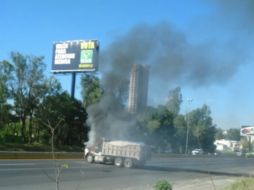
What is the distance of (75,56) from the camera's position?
226 ft

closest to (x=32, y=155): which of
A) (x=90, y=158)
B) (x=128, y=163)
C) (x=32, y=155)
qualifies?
(x=32, y=155)

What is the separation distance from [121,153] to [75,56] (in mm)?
32880

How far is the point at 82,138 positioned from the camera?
69250mm

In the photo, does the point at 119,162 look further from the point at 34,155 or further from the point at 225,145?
the point at 225,145

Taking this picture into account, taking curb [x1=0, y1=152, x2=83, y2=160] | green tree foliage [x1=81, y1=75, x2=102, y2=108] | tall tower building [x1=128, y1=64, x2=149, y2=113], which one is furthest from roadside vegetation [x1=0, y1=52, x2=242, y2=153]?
tall tower building [x1=128, y1=64, x2=149, y2=113]

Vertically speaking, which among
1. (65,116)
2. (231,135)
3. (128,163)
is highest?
(231,135)

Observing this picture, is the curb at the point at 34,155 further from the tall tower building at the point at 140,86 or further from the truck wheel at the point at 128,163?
the tall tower building at the point at 140,86

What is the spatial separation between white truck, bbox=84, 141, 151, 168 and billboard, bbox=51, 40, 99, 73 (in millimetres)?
26781

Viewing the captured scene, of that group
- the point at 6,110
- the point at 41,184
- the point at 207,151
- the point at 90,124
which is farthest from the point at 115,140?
the point at 207,151

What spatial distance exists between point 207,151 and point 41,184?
86.2m

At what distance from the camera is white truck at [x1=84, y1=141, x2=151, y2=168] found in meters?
37.3

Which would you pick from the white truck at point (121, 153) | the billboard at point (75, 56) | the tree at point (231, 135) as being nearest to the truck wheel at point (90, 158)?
the white truck at point (121, 153)

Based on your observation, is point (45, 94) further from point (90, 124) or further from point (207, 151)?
point (207, 151)

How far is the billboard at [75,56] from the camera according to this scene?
66062 millimetres
